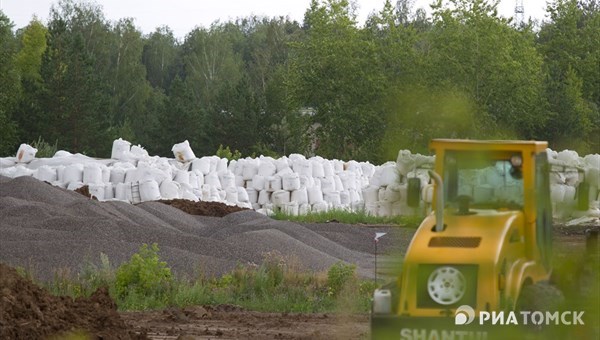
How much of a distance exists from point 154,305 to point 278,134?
43441 millimetres

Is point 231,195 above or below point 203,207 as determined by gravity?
above

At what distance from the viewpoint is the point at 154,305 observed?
47.4 ft

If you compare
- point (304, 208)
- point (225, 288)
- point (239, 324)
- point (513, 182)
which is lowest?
point (239, 324)

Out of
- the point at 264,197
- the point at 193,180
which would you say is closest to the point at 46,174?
the point at 193,180

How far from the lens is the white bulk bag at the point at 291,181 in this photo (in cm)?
3042

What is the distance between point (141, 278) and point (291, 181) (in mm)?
15765

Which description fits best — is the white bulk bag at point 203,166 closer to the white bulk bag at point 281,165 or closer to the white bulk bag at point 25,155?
the white bulk bag at point 281,165

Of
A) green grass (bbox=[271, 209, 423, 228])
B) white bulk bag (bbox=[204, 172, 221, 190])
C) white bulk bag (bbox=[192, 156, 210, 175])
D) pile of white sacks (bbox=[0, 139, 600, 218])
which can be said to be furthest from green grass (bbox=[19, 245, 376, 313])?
white bulk bag (bbox=[192, 156, 210, 175])

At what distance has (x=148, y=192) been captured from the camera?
2892 centimetres

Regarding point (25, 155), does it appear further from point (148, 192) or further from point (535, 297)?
point (535, 297)

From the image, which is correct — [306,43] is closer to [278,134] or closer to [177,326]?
[278,134]

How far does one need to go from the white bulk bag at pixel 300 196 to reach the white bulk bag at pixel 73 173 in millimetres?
5075

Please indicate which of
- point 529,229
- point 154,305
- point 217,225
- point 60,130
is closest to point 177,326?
point 154,305

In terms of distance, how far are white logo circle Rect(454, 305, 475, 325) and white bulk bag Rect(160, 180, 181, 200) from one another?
73.9 ft
